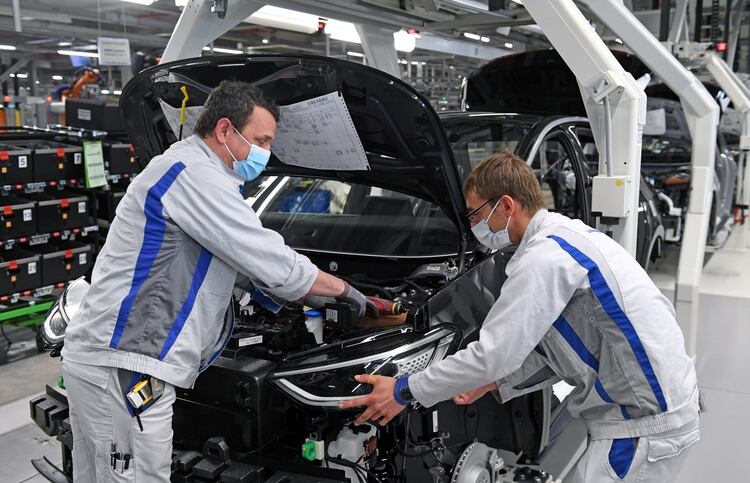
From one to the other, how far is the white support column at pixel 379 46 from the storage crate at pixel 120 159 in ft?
7.98

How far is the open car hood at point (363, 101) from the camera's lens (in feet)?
7.70

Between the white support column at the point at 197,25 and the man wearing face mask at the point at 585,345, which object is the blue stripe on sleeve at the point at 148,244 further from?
the white support column at the point at 197,25

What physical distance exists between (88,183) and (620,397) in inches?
197

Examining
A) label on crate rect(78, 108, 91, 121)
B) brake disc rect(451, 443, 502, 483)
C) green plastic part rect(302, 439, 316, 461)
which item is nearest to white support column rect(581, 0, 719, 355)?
brake disc rect(451, 443, 502, 483)

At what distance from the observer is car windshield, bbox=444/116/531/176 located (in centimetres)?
359

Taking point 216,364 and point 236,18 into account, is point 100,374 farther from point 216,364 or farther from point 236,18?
point 236,18

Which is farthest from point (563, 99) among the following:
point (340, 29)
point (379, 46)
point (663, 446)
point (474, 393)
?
point (663, 446)

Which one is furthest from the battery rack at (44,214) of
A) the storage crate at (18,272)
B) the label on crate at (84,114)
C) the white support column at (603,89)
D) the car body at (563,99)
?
the white support column at (603,89)

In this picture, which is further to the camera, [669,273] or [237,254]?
[669,273]

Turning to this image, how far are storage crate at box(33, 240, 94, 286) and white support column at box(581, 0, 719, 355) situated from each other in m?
4.15

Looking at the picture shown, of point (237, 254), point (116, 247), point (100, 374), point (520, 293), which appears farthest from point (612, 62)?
point (100, 374)

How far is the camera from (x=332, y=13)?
427 centimetres

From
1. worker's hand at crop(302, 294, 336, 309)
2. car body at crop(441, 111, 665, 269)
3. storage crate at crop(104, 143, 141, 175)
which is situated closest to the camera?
worker's hand at crop(302, 294, 336, 309)

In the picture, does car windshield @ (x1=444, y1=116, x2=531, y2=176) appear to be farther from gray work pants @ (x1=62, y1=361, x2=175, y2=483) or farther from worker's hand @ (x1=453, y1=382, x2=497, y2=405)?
gray work pants @ (x1=62, y1=361, x2=175, y2=483)
